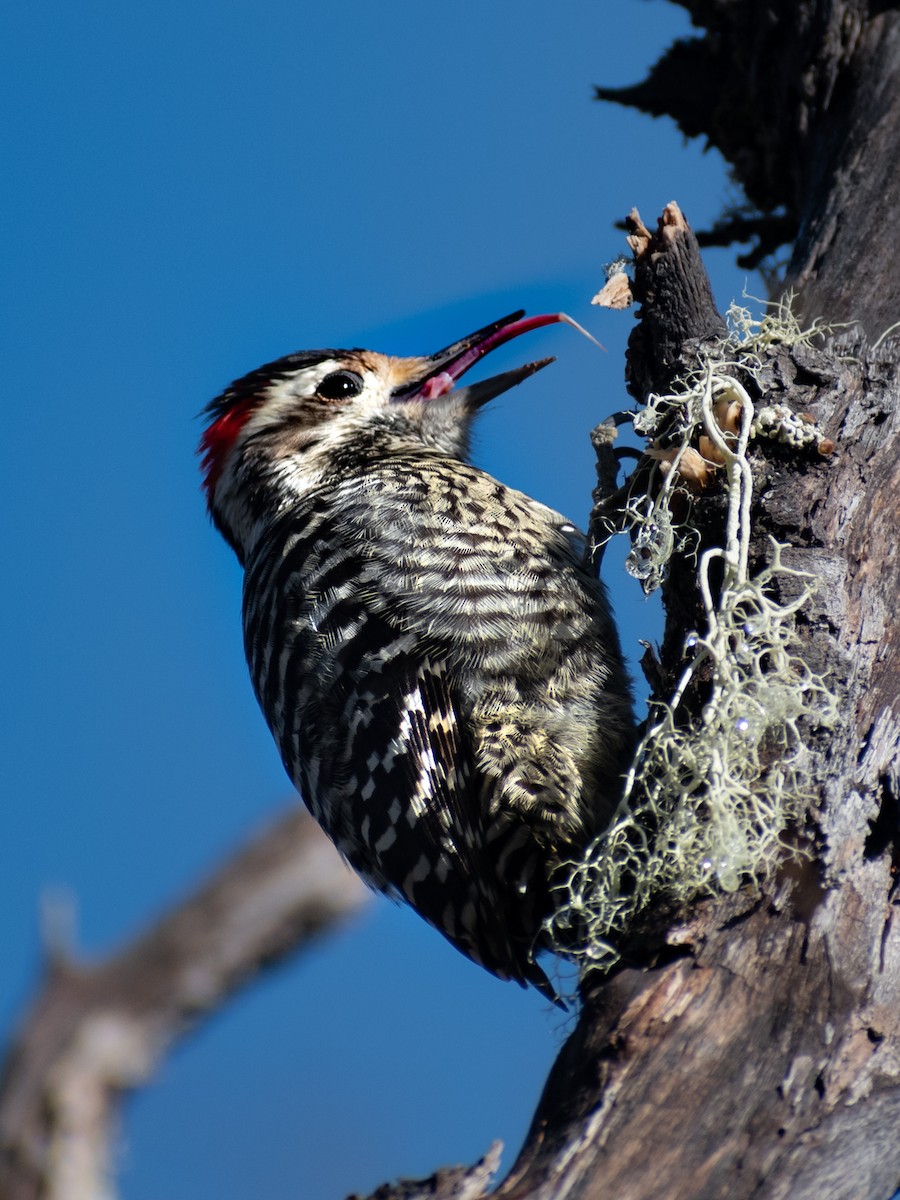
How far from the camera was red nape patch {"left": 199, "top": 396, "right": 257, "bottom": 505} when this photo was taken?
14.5ft

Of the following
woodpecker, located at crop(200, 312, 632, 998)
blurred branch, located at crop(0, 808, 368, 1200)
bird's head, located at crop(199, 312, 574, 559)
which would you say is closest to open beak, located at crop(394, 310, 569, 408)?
bird's head, located at crop(199, 312, 574, 559)

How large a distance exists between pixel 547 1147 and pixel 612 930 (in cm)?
52

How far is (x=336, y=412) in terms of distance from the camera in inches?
167

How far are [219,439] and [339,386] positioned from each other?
1.62ft

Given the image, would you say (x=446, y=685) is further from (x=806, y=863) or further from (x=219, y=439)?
(x=219, y=439)

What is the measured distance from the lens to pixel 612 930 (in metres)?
2.30

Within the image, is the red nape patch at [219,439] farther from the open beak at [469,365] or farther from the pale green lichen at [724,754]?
the pale green lichen at [724,754]

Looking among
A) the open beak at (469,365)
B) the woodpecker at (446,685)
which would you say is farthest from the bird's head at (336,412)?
the woodpecker at (446,685)

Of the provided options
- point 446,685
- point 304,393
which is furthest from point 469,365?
point 446,685

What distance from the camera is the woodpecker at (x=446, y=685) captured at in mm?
3004

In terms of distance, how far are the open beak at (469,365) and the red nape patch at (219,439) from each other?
0.56 meters

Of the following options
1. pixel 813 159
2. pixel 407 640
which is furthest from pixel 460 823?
pixel 813 159

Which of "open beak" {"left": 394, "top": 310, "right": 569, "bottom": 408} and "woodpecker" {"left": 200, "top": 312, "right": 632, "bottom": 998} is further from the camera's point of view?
"open beak" {"left": 394, "top": 310, "right": 569, "bottom": 408}

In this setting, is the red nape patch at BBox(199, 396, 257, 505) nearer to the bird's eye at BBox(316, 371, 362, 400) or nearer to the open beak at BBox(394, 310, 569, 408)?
the bird's eye at BBox(316, 371, 362, 400)
